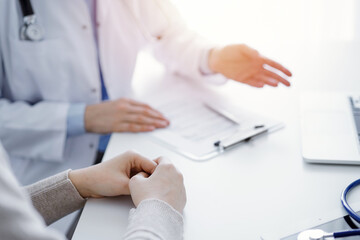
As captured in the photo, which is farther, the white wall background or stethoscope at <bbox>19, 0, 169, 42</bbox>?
the white wall background

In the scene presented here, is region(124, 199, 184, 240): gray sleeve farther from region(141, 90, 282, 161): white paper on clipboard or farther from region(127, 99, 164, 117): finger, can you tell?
region(127, 99, 164, 117): finger

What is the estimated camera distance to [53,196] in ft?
2.45

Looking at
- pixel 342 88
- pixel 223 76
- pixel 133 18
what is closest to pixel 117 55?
pixel 133 18

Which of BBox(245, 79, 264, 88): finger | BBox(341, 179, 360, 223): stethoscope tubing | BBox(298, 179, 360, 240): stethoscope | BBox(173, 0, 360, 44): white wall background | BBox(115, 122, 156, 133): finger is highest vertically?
BBox(173, 0, 360, 44): white wall background

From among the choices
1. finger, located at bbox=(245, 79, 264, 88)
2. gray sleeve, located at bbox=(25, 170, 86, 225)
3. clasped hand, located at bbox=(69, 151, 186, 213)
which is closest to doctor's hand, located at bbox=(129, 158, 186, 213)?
clasped hand, located at bbox=(69, 151, 186, 213)

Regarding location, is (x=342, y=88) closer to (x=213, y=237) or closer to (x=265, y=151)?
(x=265, y=151)

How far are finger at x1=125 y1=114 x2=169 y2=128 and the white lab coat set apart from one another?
183 millimetres

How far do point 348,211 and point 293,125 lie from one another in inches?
12.9

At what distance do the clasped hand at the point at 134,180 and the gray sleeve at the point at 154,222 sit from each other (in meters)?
0.02

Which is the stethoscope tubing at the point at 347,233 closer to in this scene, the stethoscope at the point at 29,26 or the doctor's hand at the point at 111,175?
the doctor's hand at the point at 111,175

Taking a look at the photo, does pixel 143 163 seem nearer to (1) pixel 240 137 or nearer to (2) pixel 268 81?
(1) pixel 240 137

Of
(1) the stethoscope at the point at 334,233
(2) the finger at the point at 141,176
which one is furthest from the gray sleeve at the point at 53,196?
(1) the stethoscope at the point at 334,233

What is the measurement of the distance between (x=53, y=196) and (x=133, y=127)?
0.93 feet

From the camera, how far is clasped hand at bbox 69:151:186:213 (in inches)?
Result: 27.0
